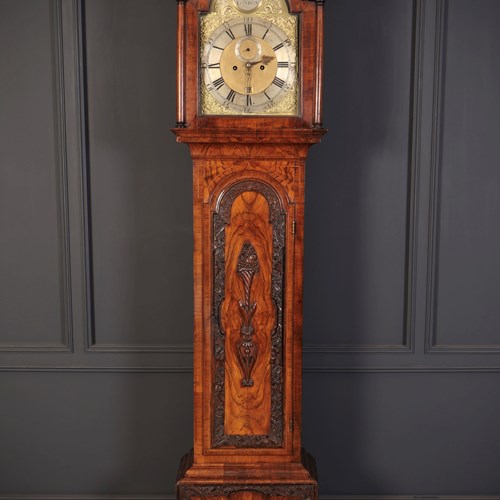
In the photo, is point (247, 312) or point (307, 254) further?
point (307, 254)

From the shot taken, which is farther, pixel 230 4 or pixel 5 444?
pixel 5 444

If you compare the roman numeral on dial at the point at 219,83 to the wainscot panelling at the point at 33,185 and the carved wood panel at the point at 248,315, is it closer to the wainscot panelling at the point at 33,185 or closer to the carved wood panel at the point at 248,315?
the carved wood panel at the point at 248,315

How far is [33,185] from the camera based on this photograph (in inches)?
81.9

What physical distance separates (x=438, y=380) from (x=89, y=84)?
1.76 meters

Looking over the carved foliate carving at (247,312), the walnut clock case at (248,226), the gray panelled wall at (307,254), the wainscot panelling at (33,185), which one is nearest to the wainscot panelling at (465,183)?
the gray panelled wall at (307,254)

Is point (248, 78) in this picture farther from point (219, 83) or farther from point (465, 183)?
point (465, 183)

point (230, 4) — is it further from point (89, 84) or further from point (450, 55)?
point (450, 55)

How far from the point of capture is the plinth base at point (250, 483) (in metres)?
1.73

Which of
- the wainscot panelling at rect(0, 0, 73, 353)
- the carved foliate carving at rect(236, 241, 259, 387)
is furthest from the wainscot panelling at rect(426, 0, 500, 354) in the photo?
the wainscot panelling at rect(0, 0, 73, 353)

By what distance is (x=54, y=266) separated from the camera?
211 cm

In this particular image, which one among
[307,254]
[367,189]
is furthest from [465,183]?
[307,254]

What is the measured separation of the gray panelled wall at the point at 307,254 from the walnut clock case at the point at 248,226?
17.0 inches

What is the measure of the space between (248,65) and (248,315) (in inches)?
29.5

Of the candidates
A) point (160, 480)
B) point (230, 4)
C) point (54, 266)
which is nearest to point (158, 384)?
point (160, 480)
